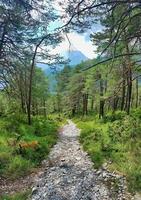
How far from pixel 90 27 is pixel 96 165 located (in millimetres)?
5723

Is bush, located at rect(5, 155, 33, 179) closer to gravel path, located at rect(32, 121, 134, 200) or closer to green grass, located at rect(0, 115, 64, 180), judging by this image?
green grass, located at rect(0, 115, 64, 180)

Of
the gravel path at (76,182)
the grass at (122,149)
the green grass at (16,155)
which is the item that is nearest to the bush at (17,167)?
the green grass at (16,155)

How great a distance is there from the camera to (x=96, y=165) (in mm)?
13727

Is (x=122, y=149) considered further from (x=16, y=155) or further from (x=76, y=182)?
(x=16, y=155)

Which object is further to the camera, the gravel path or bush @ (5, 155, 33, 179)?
bush @ (5, 155, 33, 179)

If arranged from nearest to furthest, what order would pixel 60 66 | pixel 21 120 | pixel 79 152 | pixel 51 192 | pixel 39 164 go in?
pixel 51 192, pixel 39 164, pixel 79 152, pixel 60 66, pixel 21 120

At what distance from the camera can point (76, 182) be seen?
11.8m

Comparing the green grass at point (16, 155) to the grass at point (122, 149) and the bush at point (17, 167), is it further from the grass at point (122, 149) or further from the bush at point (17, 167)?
the grass at point (122, 149)

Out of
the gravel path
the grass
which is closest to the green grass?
the gravel path

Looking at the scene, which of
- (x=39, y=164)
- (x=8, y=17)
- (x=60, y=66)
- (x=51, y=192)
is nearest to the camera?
(x=51, y=192)

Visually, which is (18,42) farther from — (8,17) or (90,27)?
(90,27)

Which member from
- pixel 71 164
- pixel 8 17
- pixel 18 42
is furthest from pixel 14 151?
pixel 8 17

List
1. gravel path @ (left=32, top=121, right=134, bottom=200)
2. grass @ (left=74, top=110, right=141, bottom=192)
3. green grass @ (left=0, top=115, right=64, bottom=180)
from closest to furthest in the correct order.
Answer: gravel path @ (left=32, top=121, right=134, bottom=200) < grass @ (left=74, top=110, right=141, bottom=192) < green grass @ (left=0, top=115, right=64, bottom=180)

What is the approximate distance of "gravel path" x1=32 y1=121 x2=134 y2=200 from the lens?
10.5m
